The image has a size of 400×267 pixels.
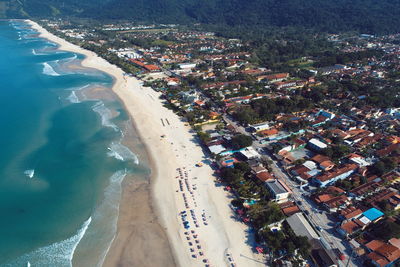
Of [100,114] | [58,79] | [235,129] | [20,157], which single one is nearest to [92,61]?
[58,79]

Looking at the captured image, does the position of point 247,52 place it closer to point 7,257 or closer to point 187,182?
point 187,182

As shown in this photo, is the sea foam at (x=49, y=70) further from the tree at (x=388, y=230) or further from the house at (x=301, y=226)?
the tree at (x=388, y=230)

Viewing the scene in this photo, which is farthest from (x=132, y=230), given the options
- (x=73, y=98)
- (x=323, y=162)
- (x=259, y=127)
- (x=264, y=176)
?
(x=73, y=98)

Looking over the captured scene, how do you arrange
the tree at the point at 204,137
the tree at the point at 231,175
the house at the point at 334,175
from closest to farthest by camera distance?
the house at the point at 334,175, the tree at the point at 231,175, the tree at the point at 204,137

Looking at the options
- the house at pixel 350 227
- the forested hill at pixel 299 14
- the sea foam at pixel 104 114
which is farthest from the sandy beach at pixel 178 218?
the forested hill at pixel 299 14

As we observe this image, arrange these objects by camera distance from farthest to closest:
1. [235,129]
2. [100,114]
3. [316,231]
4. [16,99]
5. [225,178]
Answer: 1. [16,99]
2. [100,114]
3. [235,129]
4. [225,178]
5. [316,231]

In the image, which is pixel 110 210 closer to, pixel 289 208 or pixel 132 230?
pixel 132 230
